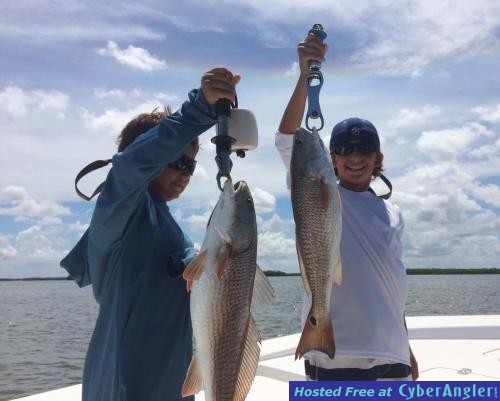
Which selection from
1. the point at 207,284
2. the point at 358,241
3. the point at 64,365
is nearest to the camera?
the point at 207,284

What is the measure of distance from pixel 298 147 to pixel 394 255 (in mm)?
1323

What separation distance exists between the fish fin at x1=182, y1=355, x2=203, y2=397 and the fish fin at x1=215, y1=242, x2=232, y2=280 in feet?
1.31

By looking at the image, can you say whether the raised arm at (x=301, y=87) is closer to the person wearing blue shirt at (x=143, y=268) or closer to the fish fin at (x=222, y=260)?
the person wearing blue shirt at (x=143, y=268)

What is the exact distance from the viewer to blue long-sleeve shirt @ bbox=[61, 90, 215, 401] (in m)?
2.19

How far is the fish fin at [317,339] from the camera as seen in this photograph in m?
2.40

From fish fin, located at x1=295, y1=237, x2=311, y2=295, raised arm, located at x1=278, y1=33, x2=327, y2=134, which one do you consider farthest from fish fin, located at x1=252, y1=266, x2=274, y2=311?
raised arm, located at x1=278, y1=33, x2=327, y2=134

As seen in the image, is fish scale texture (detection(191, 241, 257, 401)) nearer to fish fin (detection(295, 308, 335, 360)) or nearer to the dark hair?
fish fin (detection(295, 308, 335, 360))

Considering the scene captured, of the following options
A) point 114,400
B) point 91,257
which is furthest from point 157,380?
point 91,257

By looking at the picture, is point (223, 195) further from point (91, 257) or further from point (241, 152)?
point (91, 257)

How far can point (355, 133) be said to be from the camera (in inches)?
133

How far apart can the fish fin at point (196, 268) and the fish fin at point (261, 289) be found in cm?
25

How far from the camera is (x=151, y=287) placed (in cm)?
249

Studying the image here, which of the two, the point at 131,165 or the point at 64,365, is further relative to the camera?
the point at 64,365

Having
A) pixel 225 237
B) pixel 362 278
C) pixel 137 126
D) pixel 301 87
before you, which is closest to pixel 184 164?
pixel 137 126
